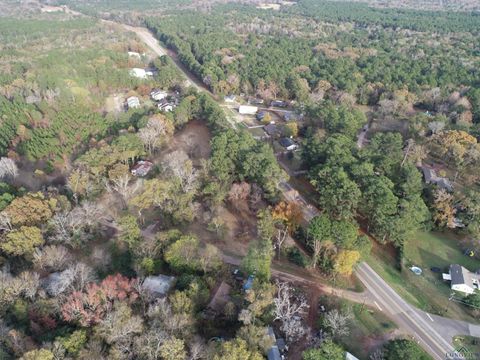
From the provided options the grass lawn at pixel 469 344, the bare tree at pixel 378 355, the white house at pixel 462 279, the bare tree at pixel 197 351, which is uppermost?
the bare tree at pixel 197 351

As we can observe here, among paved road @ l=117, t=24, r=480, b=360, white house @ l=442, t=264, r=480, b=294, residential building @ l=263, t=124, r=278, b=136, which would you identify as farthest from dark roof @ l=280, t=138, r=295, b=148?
white house @ l=442, t=264, r=480, b=294

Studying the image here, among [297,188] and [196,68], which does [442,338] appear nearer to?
[297,188]

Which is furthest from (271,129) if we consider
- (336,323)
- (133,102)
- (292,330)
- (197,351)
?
(197,351)

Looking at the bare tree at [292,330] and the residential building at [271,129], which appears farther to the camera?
the residential building at [271,129]

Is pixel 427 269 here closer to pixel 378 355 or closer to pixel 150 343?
pixel 378 355

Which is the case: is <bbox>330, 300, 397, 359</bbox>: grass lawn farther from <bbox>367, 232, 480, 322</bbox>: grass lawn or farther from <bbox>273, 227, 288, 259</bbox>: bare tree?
<bbox>273, 227, 288, 259</bbox>: bare tree

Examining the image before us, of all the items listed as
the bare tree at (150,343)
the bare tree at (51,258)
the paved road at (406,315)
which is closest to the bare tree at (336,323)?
the paved road at (406,315)

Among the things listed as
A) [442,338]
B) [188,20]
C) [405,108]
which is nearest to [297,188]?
[442,338]

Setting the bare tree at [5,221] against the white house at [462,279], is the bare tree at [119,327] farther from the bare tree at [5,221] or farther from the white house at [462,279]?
the white house at [462,279]
